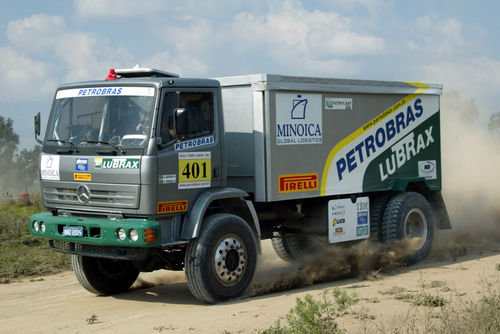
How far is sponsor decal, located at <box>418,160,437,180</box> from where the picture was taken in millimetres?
12256

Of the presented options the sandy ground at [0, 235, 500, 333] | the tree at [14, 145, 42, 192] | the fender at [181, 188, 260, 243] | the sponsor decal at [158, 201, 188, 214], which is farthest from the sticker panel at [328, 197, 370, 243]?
the tree at [14, 145, 42, 192]

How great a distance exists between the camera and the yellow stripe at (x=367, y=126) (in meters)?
10.4

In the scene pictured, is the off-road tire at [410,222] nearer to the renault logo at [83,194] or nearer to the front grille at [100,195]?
the front grille at [100,195]

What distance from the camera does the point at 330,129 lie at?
1048 centimetres

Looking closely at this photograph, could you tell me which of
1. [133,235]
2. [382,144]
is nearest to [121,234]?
[133,235]

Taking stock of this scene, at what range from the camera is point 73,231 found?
840 centimetres

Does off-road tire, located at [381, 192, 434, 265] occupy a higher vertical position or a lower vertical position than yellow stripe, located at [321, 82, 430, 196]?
lower

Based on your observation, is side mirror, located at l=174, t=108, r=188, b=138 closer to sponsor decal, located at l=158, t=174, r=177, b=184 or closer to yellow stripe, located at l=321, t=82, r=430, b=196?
sponsor decal, located at l=158, t=174, r=177, b=184

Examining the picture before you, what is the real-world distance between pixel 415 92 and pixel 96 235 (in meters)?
6.62

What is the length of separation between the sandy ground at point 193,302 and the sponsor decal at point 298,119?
6.63 ft

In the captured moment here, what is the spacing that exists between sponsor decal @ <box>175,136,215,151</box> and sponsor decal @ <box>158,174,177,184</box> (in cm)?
35

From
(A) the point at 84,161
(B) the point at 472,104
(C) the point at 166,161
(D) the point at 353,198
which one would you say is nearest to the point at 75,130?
(A) the point at 84,161

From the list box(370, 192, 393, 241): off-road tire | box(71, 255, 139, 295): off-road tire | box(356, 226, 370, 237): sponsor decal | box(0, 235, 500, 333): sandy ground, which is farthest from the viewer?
box(370, 192, 393, 241): off-road tire

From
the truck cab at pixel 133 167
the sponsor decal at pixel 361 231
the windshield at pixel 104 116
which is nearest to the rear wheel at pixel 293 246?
the sponsor decal at pixel 361 231
